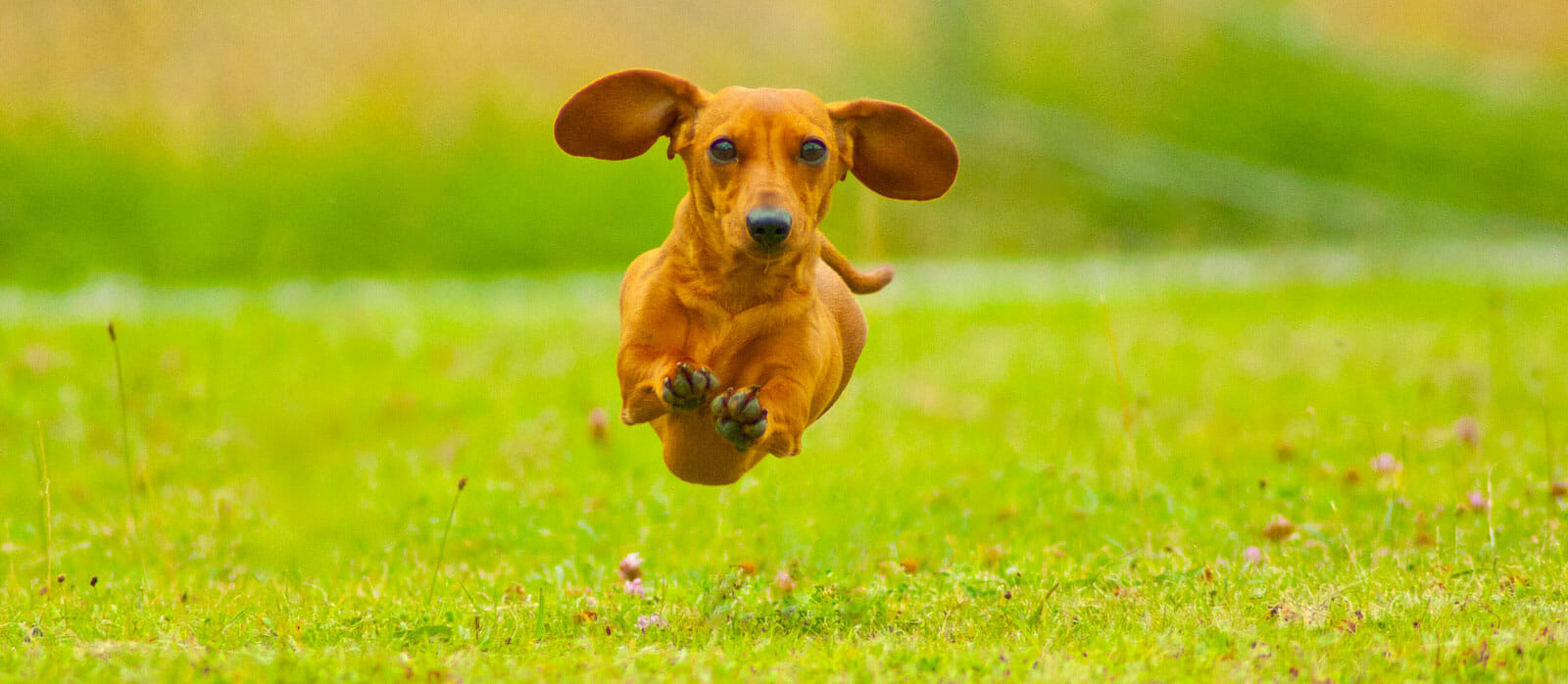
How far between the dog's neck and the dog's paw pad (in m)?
0.30

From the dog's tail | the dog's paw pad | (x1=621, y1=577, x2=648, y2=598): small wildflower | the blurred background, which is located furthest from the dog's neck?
the blurred background

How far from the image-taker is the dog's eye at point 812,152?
3000mm

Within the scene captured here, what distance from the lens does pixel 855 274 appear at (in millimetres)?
3816

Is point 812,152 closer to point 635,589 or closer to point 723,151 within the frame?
point 723,151

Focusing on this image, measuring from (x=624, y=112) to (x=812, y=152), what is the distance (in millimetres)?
436

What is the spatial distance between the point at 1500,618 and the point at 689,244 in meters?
2.45

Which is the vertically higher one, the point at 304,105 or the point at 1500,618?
the point at 304,105

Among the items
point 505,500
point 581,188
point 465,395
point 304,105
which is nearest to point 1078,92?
point 581,188

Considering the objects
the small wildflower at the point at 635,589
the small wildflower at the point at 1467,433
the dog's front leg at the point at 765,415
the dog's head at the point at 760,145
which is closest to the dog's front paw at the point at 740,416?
the dog's front leg at the point at 765,415

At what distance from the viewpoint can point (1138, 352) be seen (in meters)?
9.65

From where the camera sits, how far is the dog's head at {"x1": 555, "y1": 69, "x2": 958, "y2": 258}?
114 inches

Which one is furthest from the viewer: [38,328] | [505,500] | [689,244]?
[38,328]

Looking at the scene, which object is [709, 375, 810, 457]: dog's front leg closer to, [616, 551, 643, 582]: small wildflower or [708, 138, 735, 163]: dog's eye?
[708, 138, 735, 163]: dog's eye

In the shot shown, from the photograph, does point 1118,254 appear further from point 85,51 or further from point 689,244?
point 689,244
